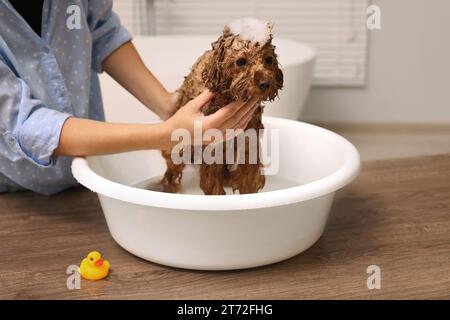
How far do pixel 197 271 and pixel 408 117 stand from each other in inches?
84.3

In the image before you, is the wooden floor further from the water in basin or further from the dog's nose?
→ the dog's nose

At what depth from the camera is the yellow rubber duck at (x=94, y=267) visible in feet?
2.78

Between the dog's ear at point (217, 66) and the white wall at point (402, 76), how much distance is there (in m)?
1.94

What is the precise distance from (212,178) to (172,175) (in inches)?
5.4

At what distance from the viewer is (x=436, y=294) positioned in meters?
0.80

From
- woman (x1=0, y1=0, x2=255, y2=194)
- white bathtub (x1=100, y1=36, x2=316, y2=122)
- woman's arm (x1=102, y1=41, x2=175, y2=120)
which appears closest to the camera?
woman (x1=0, y1=0, x2=255, y2=194)

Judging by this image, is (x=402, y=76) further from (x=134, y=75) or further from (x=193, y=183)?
(x=193, y=183)

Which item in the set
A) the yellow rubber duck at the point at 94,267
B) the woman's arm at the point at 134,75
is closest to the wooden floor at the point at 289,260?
the yellow rubber duck at the point at 94,267

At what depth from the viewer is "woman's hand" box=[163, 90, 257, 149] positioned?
854mm

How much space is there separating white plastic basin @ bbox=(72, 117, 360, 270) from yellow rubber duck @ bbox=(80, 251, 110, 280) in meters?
0.05

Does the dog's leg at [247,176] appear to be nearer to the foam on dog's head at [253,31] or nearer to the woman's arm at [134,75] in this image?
the foam on dog's head at [253,31]

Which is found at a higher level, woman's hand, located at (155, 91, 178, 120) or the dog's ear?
the dog's ear

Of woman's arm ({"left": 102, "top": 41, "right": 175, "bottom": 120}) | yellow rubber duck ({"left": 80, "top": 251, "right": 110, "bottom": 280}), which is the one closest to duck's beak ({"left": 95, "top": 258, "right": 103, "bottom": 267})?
yellow rubber duck ({"left": 80, "top": 251, "right": 110, "bottom": 280})

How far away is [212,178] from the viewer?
38.6 inches
